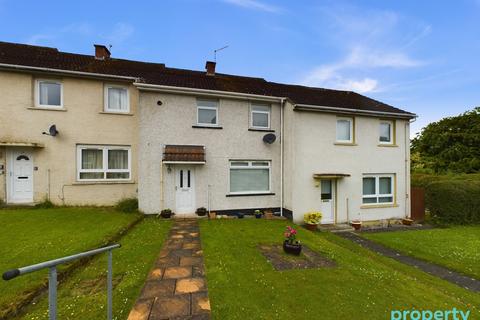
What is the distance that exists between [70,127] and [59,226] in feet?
16.8

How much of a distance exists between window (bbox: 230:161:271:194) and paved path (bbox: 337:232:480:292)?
4.39 meters

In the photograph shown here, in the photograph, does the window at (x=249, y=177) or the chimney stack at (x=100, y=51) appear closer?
the window at (x=249, y=177)

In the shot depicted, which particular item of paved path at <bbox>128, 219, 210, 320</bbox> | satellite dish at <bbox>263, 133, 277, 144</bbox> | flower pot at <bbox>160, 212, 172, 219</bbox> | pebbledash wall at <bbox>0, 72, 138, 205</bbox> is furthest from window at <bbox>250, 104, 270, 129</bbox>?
paved path at <bbox>128, 219, 210, 320</bbox>

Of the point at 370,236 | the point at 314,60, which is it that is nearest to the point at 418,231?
the point at 370,236

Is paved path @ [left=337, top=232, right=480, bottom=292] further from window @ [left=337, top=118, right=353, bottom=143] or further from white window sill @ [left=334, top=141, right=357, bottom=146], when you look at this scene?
window @ [left=337, top=118, right=353, bottom=143]

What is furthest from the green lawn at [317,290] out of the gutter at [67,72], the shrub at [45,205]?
the gutter at [67,72]

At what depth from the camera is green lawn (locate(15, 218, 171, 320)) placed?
312cm

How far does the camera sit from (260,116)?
1109 centimetres

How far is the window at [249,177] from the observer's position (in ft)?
34.7

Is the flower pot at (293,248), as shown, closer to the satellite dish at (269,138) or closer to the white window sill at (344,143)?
the satellite dish at (269,138)

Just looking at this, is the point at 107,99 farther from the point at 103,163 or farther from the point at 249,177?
the point at 249,177

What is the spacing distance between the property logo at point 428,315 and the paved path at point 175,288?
2.95m

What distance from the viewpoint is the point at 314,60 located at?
16.1m

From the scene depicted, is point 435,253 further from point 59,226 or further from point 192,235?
point 59,226
